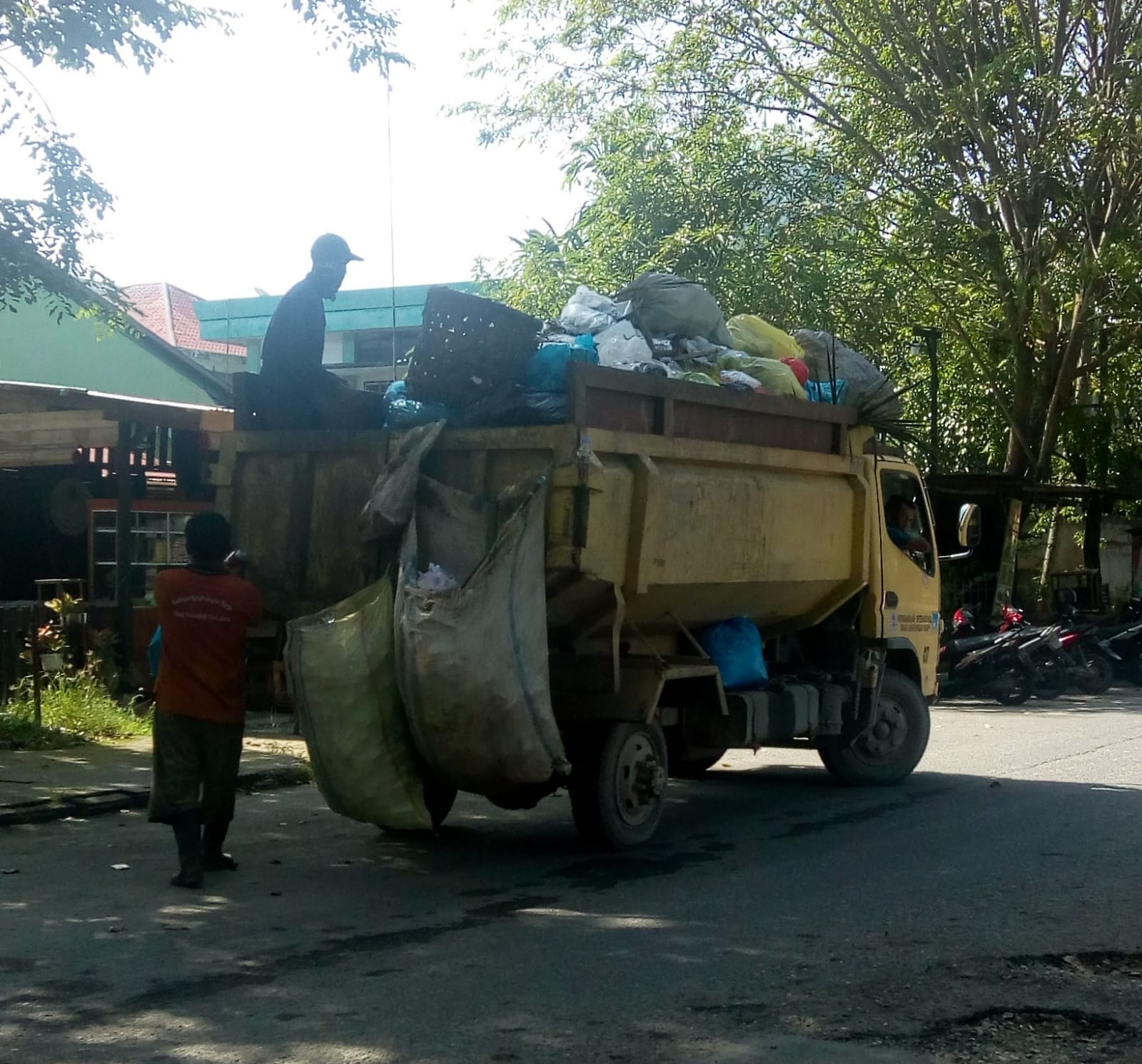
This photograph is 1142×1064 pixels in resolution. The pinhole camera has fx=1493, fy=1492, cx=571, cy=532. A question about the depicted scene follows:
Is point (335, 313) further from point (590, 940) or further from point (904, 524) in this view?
point (590, 940)

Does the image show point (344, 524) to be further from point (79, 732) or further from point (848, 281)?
point (848, 281)

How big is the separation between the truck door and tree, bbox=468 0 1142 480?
892 centimetres

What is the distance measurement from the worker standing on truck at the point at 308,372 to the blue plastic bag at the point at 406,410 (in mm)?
118

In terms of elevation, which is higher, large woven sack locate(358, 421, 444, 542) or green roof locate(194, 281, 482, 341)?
green roof locate(194, 281, 482, 341)

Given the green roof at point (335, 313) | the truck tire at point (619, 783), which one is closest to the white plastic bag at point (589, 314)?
the truck tire at point (619, 783)

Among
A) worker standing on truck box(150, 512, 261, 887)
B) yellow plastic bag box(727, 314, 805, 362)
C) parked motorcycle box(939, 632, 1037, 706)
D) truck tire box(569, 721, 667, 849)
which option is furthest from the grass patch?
parked motorcycle box(939, 632, 1037, 706)

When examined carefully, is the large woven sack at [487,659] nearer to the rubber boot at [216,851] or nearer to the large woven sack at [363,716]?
the large woven sack at [363,716]

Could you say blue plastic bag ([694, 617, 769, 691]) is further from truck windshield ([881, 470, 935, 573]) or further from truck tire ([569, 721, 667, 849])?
truck windshield ([881, 470, 935, 573])

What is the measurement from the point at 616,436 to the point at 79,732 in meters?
6.24

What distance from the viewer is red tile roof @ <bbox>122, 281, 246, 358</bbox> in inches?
1438

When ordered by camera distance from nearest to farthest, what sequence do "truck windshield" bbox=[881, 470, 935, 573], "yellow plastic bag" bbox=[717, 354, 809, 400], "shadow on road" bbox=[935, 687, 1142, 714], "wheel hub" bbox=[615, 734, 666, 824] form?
"wheel hub" bbox=[615, 734, 666, 824]
"yellow plastic bag" bbox=[717, 354, 809, 400]
"truck windshield" bbox=[881, 470, 935, 573]
"shadow on road" bbox=[935, 687, 1142, 714]

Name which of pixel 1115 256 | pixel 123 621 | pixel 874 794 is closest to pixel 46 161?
pixel 123 621

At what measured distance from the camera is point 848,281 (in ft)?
62.4

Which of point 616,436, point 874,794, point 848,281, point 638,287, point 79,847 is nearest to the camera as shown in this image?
point 616,436
